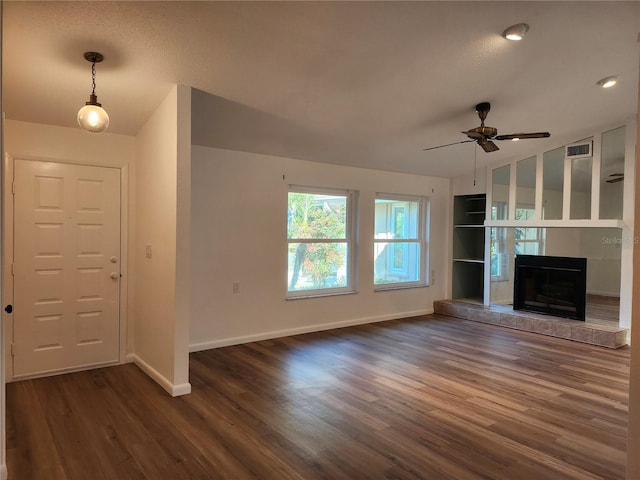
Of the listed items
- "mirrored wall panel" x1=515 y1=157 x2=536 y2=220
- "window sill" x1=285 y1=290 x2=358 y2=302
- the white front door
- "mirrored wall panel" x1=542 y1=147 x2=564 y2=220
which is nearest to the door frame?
the white front door

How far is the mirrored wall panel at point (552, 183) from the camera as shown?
568 cm

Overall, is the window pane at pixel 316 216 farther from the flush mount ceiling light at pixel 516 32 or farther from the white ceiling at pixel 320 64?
the flush mount ceiling light at pixel 516 32

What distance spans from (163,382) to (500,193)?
17.4 feet

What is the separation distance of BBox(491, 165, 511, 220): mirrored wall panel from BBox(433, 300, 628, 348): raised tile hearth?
4.63 feet

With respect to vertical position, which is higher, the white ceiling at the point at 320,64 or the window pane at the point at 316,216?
the white ceiling at the point at 320,64

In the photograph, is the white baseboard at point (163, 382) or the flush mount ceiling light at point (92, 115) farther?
the white baseboard at point (163, 382)

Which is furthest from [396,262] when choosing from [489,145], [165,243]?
[165,243]

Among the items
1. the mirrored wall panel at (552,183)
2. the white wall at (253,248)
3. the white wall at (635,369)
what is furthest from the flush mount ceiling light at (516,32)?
the mirrored wall panel at (552,183)

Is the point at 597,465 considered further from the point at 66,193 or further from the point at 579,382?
the point at 66,193

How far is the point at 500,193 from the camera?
6383mm

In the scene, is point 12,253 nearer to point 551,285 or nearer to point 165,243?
point 165,243

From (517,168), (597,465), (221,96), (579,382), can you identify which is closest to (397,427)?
(597,465)

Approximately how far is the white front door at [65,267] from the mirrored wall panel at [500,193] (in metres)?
5.17

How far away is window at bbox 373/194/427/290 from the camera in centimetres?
635
